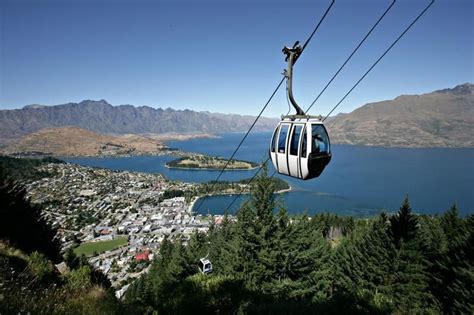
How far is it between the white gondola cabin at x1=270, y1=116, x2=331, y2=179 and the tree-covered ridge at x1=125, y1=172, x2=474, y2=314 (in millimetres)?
2714

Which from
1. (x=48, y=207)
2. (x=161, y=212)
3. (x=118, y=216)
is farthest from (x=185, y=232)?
(x=48, y=207)

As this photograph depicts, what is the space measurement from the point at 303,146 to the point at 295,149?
211 mm

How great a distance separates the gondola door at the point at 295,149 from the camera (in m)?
5.29

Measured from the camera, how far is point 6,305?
116 inches

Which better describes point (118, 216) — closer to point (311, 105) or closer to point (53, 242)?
point (53, 242)

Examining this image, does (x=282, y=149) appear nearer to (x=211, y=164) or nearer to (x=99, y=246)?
(x=99, y=246)

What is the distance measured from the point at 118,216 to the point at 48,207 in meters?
19.9

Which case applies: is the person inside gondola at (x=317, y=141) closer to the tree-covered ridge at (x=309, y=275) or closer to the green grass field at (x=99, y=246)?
the tree-covered ridge at (x=309, y=275)

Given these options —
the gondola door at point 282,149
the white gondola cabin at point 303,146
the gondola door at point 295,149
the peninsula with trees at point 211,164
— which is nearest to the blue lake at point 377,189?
the peninsula with trees at point 211,164

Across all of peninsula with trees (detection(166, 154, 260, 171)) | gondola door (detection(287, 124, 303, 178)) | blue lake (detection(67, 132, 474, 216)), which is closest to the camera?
gondola door (detection(287, 124, 303, 178))

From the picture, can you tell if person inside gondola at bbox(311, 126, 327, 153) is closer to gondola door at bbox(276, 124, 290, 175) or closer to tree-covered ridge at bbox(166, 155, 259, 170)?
gondola door at bbox(276, 124, 290, 175)

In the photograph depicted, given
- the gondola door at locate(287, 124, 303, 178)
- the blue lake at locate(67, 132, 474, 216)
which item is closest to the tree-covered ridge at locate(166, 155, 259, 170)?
the blue lake at locate(67, 132, 474, 216)

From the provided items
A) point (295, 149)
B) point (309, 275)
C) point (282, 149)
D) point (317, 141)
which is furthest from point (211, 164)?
point (317, 141)

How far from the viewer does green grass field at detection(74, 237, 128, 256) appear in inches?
1889
